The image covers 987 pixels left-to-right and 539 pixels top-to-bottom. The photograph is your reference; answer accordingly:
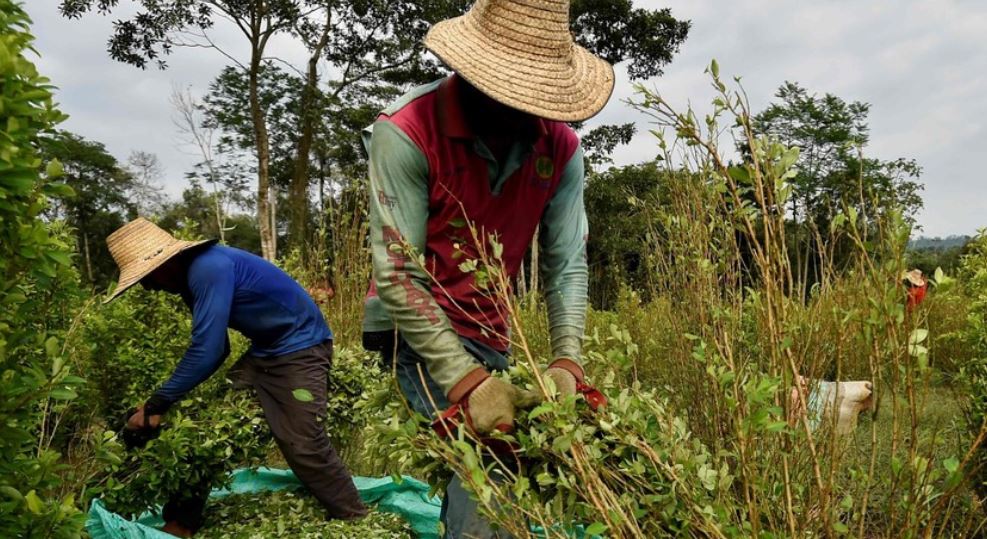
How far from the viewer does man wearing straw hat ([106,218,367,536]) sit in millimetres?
2922

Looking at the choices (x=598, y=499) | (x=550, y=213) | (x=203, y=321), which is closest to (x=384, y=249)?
(x=550, y=213)

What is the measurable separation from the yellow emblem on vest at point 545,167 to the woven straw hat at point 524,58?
0.79 ft

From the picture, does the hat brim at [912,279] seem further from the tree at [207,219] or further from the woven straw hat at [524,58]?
the tree at [207,219]

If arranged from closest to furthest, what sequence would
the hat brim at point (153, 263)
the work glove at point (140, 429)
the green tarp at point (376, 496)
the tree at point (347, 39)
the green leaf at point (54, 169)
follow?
the green leaf at point (54, 169) → the hat brim at point (153, 263) → the work glove at point (140, 429) → the green tarp at point (376, 496) → the tree at point (347, 39)

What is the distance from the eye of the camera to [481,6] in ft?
5.75

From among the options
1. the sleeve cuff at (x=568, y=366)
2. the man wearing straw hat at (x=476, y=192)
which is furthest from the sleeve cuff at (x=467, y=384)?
the sleeve cuff at (x=568, y=366)

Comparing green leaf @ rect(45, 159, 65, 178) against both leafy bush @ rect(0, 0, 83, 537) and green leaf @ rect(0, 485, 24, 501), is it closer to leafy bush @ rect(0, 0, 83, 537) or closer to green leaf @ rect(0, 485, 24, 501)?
leafy bush @ rect(0, 0, 83, 537)

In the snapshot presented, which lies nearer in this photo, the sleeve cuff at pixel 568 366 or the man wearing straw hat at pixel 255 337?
the sleeve cuff at pixel 568 366

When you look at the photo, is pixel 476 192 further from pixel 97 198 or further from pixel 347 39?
pixel 97 198

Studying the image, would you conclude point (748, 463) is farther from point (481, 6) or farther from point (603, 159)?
point (603, 159)

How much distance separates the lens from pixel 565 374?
1.63 meters

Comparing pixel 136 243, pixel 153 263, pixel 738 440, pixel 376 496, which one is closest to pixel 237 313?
pixel 153 263

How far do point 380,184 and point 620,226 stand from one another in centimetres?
1572

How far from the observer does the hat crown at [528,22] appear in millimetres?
1666
